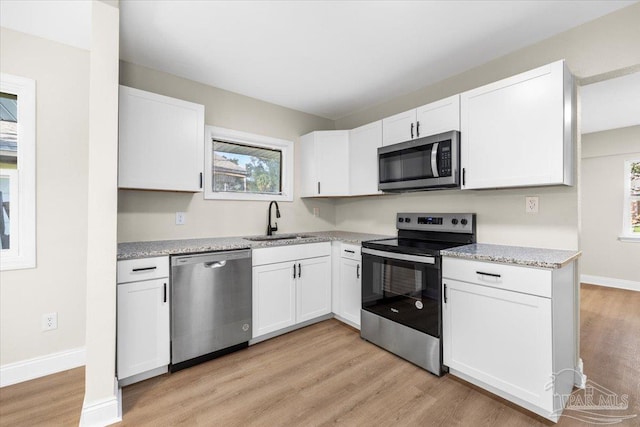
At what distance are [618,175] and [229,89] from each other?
584 centimetres

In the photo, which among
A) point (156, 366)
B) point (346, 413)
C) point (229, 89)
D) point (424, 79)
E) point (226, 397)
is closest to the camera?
point (346, 413)

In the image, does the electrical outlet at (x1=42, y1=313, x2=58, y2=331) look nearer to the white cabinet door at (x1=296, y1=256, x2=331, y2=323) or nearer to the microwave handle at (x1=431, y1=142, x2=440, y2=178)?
the white cabinet door at (x1=296, y1=256, x2=331, y2=323)

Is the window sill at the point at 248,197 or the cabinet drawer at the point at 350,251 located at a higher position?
the window sill at the point at 248,197

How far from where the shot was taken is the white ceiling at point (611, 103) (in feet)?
9.73

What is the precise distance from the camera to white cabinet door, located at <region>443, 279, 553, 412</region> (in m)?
1.63

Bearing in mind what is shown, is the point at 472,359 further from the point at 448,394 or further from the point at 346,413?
the point at 346,413

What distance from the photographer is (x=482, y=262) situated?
1.89 m

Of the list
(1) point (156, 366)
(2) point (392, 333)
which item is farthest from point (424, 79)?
(1) point (156, 366)

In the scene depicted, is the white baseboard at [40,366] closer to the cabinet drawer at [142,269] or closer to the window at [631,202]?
the cabinet drawer at [142,269]

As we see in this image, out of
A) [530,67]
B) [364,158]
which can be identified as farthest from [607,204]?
[364,158]

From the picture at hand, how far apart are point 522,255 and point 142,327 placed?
2.61 meters

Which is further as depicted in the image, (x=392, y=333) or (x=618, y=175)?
(x=618, y=175)

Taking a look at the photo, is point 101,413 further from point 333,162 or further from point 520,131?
point 520,131

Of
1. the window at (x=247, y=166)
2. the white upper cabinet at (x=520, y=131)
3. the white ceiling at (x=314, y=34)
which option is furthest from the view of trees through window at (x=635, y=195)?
the window at (x=247, y=166)
